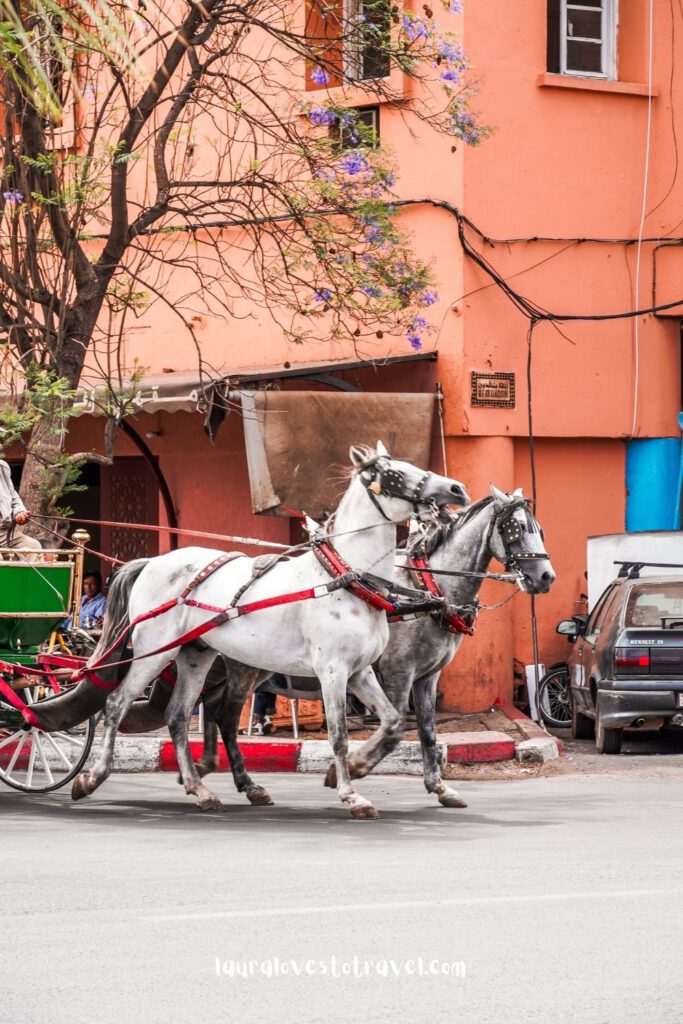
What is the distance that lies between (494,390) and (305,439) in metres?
2.23

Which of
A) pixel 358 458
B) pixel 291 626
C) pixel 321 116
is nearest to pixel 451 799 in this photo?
pixel 291 626

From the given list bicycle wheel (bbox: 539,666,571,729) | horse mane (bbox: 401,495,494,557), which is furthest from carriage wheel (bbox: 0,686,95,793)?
bicycle wheel (bbox: 539,666,571,729)

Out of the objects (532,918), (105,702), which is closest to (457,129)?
(105,702)

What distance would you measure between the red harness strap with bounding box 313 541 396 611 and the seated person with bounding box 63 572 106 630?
8.01 meters

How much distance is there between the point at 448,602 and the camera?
10.2 metres

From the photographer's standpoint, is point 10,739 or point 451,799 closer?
point 451,799

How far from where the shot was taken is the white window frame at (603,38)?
16.8 meters

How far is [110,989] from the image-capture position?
515 cm

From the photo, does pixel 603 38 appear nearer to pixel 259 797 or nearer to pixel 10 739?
pixel 259 797

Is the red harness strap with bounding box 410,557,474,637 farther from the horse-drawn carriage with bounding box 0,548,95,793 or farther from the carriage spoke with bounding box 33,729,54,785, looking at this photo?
the carriage spoke with bounding box 33,729,54,785

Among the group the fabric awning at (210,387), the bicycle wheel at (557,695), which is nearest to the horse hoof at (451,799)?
the fabric awning at (210,387)
